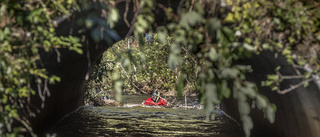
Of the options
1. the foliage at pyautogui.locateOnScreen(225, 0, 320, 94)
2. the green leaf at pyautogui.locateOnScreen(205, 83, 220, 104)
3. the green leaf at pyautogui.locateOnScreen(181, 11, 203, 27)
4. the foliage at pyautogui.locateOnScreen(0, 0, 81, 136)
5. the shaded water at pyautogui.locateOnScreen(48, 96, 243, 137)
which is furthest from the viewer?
the shaded water at pyautogui.locateOnScreen(48, 96, 243, 137)

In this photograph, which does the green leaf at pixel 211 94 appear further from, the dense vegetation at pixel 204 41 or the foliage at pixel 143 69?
the foliage at pixel 143 69

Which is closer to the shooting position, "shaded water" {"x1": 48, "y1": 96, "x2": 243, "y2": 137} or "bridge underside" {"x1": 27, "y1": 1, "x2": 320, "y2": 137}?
"bridge underside" {"x1": 27, "y1": 1, "x2": 320, "y2": 137}

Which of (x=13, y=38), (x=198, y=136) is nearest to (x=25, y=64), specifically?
(x=13, y=38)

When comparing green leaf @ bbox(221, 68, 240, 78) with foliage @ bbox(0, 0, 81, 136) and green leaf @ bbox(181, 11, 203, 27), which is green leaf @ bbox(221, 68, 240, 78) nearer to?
green leaf @ bbox(181, 11, 203, 27)

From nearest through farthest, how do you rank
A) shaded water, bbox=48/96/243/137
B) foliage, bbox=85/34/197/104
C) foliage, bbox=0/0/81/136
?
foliage, bbox=0/0/81/136, foliage, bbox=85/34/197/104, shaded water, bbox=48/96/243/137

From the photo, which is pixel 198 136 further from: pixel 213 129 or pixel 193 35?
pixel 193 35

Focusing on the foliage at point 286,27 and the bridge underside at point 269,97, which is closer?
the foliage at point 286,27

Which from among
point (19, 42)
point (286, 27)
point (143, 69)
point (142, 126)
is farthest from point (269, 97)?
point (143, 69)

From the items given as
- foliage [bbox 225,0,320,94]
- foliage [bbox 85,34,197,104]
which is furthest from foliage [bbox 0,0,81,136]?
foliage [bbox 225,0,320,94]

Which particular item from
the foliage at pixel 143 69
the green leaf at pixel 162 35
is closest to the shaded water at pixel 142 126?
the foliage at pixel 143 69

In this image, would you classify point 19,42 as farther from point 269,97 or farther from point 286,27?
point 269,97

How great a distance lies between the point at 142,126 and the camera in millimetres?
14211

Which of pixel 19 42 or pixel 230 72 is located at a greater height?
pixel 19 42

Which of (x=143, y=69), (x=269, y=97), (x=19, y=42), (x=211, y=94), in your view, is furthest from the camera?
(x=143, y=69)
